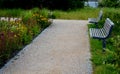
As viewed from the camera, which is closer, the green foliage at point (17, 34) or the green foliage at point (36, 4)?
the green foliage at point (17, 34)

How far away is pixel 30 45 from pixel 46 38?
1.82 metres

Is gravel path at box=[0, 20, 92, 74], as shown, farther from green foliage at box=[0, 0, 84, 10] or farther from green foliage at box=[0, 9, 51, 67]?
green foliage at box=[0, 0, 84, 10]

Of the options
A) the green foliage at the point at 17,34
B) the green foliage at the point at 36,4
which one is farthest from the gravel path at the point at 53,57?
the green foliage at the point at 36,4

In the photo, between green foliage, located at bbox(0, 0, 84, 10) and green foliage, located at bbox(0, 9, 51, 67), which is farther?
green foliage, located at bbox(0, 0, 84, 10)

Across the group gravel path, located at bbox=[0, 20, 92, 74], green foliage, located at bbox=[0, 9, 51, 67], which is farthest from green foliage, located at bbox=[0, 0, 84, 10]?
gravel path, located at bbox=[0, 20, 92, 74]

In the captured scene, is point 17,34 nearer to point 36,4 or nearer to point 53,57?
point 53,57

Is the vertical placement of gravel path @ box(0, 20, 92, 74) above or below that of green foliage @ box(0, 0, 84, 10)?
above

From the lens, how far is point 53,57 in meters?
10.5

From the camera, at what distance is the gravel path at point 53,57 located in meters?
8.97

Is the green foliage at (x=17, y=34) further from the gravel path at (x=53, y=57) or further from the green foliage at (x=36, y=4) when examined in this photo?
the green foliage at (x=36, y=4)

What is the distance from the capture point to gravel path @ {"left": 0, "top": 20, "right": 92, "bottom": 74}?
29.4 feet

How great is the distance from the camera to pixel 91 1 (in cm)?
4797

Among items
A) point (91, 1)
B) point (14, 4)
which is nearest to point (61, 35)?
point (14, 4)

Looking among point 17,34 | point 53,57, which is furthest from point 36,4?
point 53,57
